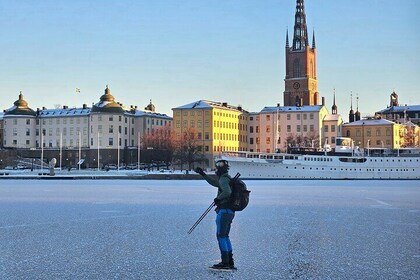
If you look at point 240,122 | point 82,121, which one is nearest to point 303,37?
point 240,122

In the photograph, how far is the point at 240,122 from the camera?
449 ft

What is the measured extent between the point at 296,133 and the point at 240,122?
13.9 meters

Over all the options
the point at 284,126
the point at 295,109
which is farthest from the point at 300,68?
the point at 284,126

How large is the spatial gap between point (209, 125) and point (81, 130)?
26901mm

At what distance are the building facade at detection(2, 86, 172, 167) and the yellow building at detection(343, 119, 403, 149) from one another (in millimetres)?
40669

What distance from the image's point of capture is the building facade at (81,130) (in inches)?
4850

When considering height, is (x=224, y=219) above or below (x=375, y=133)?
below

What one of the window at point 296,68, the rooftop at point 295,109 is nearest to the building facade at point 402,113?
the window at point 296,68

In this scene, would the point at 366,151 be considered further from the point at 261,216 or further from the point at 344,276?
the point at 344,276

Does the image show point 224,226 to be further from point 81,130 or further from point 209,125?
point 81,130

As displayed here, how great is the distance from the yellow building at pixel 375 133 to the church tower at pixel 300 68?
924 inches

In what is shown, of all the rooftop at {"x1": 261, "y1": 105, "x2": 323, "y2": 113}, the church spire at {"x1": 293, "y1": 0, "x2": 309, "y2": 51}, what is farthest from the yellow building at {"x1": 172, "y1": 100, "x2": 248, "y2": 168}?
the church spire at {"x1": 293, "y1": 0, "x2": 309, "y2": 51}

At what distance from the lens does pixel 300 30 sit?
561ft

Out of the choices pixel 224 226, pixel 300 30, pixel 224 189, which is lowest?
pixel 224 226
